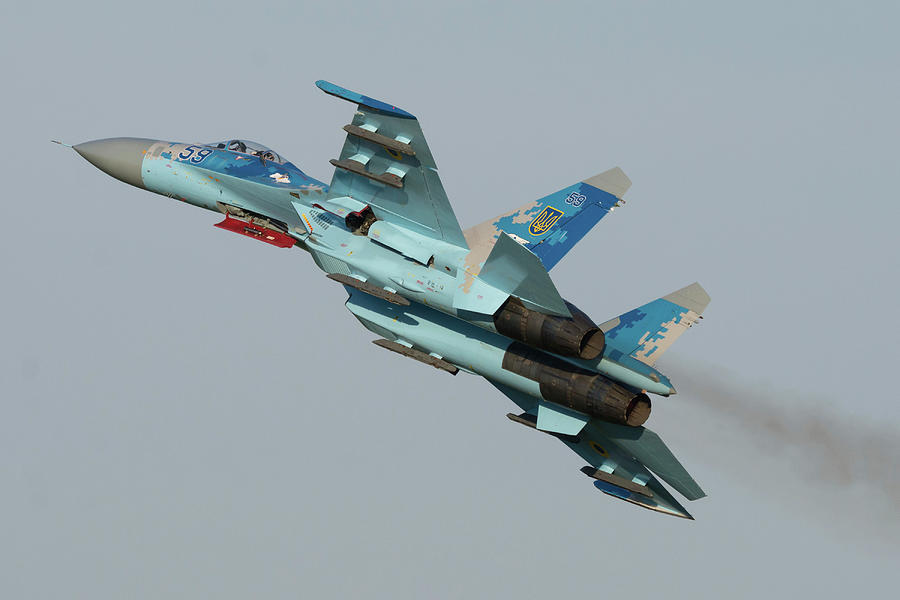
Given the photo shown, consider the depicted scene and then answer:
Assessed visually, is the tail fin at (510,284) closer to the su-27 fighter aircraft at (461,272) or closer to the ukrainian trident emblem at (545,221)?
the su-27 fighter aircraft at (461,272)

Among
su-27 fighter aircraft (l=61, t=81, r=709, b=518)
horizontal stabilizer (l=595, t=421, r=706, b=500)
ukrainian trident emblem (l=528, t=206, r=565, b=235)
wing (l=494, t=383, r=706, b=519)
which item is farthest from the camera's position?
ukrainian trident emblem (l=528, t=206, r=565, b=235)

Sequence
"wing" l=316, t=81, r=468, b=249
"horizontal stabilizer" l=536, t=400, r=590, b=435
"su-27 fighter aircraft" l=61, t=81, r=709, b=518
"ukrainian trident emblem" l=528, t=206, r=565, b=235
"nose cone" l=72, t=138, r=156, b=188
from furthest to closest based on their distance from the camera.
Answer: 1. "nose cone" l=72, t=138, r=156, b=188
2. "ukrainian trident emblem" l=528, t=206, r=565, b=235
3. "horizontal stabilizer" l=536, t=400, r=590, b=435
4. "wing" l=316, t=81, r=468, b=249
5. "su-27 fighter aircraft" l=61, t=81, r=709, b=518

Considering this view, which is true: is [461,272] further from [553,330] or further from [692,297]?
[692,297]

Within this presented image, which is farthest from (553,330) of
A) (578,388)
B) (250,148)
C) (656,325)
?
(250,148)

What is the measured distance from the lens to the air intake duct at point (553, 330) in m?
29.8

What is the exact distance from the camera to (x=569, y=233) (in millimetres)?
33125

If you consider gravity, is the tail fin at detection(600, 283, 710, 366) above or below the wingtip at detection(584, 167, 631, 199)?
below

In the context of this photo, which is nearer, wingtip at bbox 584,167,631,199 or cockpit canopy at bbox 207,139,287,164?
wingtip at bbox 584,167,631,199

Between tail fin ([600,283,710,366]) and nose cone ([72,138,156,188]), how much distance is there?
1168cm

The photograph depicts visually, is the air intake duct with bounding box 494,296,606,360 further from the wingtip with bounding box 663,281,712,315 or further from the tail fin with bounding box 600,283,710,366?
the wingtip with bounding box 663,281,712,315

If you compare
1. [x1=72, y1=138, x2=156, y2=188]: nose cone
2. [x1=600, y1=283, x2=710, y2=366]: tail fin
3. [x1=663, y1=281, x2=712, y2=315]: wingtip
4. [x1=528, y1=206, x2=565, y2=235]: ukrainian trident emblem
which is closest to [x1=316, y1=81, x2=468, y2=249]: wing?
A: [x1=528, y1=206, x2=565, y2=235]: ukrainian trident emblem

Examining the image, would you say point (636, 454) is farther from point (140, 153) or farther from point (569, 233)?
point (140, 153)

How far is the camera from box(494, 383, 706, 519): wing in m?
32.8

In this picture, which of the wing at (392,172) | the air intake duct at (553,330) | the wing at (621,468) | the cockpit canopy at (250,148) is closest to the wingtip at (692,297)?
the air intake duct at (553,330)
